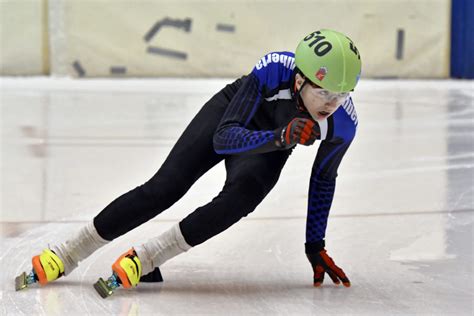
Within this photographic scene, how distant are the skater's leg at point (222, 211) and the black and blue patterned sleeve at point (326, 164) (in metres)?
0.18

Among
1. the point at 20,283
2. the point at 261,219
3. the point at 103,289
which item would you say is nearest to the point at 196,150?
the point at 103,289

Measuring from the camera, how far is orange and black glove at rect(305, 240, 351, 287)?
3070 mm

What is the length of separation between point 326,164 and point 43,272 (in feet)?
3.10

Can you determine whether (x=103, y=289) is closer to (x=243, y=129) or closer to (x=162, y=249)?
(x=162, y=249)

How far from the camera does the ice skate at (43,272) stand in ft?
9.78

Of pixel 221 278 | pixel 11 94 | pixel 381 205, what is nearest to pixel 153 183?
pixel 221 278

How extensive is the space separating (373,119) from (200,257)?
4302 millimetres

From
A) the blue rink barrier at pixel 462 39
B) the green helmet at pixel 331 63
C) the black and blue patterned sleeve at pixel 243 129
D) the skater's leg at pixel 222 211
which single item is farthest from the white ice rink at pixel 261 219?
the blue rink barrier at pixel 462 39

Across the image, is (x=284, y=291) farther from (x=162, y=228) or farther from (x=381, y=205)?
(x=381, y=205)

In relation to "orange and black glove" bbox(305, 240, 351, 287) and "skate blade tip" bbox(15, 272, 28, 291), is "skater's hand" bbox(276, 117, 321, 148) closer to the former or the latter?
"orange and black glove" bbox(305, 240, 351, 287)

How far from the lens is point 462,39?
35.6 feet

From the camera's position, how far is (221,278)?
3.15 m

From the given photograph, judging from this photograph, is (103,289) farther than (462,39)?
No

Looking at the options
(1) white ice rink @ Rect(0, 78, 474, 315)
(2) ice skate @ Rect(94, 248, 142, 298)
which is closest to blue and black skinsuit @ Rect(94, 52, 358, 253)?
(2) ice skate @ Rect(94, 248, 142, 298)
